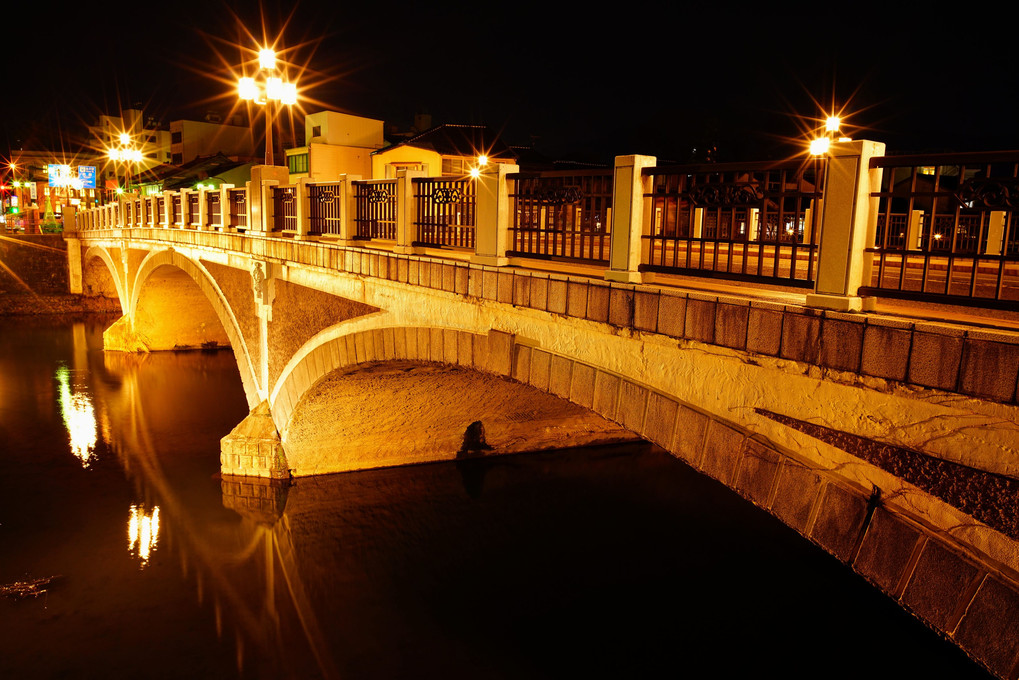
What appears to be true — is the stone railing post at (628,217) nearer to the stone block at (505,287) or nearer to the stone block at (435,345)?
the stone block at (505,287)

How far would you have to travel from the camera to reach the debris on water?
376 inches

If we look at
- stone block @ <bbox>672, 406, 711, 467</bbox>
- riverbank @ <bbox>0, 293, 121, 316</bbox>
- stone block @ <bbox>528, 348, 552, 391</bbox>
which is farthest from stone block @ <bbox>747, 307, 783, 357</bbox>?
riverbank @ <bbox>0, 293, 121, 316</bbox>

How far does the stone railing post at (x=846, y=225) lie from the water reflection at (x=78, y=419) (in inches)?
581

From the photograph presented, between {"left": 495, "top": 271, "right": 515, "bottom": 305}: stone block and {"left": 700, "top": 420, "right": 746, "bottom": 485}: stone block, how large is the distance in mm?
2286

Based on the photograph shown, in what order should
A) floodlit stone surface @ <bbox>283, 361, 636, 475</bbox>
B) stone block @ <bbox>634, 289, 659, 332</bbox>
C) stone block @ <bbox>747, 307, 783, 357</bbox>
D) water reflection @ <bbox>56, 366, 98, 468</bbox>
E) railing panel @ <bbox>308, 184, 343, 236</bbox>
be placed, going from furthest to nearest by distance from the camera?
water reflection @ <bbox>56, 366, 98, 468</bbox> → floodlit stone surface @ <bbox>283, 361, 636, 475</bbox> → railing panel @ <bbox>308, 184, 343, 236</bbox> → stone block @ <bbox>634, 289, 659, 332</bbox> → stone block @ <bbox>747, 307, 783, 357</bbox>

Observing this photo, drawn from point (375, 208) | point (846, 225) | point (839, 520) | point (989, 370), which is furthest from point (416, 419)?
point (989, 370)

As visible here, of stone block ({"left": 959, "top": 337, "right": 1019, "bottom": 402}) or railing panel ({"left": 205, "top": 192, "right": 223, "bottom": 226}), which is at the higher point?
railing panel ({"left": 205, "top": 192, "right": 223, "bottom": 226})

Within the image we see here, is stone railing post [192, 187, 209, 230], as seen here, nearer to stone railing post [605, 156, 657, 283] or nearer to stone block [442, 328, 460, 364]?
stone block [442, 328, 460, 364]

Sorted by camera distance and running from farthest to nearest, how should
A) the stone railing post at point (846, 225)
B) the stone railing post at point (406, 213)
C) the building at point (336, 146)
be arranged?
the building at point (336, 146), the stone railing post at point (406, 213), the stone railing post at point (846, 225)

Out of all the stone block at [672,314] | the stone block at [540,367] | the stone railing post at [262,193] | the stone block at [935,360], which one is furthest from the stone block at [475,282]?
the stone railing post at [262,193]

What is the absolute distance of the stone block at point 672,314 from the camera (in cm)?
470

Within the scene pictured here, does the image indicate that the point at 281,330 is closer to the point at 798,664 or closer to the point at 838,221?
the point at 798,664

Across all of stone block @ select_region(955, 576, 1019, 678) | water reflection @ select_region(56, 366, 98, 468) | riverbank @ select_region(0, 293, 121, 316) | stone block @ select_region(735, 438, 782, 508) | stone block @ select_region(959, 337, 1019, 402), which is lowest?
water reflection @ select_region(56, 366, 98, 468)

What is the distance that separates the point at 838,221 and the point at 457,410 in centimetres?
1035
